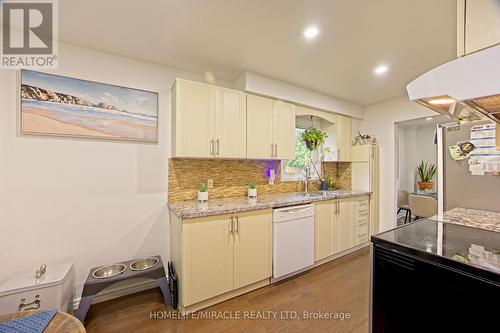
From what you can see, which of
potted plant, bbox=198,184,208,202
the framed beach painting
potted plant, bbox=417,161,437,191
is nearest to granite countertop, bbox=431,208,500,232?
potted plant, bbox=198,184,208,202

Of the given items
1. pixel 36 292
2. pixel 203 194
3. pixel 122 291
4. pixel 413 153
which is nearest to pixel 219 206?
pixel 203 194

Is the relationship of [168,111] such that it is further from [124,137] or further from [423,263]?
[423,263]

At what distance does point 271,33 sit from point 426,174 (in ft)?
17.4

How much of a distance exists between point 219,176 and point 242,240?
0.86 metres

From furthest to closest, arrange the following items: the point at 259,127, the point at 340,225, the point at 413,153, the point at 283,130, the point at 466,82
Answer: the point at 413,153 < the point at 340,225 < the point at 283,130 < the point at 259,127 < the point at 466,82

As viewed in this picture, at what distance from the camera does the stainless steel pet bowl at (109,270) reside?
6.01 feet

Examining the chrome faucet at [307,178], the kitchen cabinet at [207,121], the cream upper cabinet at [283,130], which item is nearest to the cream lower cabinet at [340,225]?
the chrome faucet at [307,178]

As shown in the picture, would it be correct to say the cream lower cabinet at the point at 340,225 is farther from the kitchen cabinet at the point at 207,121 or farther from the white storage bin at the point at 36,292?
the white storage bin at the point at 36,292

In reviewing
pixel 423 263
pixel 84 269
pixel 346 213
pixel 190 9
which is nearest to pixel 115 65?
pixel 190 9

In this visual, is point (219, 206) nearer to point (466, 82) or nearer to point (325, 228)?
point (325, 228)

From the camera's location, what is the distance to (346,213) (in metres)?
3.03

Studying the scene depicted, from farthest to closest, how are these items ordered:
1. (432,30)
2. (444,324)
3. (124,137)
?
(124,137)
(432,30)
(444,324)

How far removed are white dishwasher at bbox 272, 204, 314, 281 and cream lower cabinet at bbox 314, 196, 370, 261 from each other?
0.19 m

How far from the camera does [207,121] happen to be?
86.2 inches
